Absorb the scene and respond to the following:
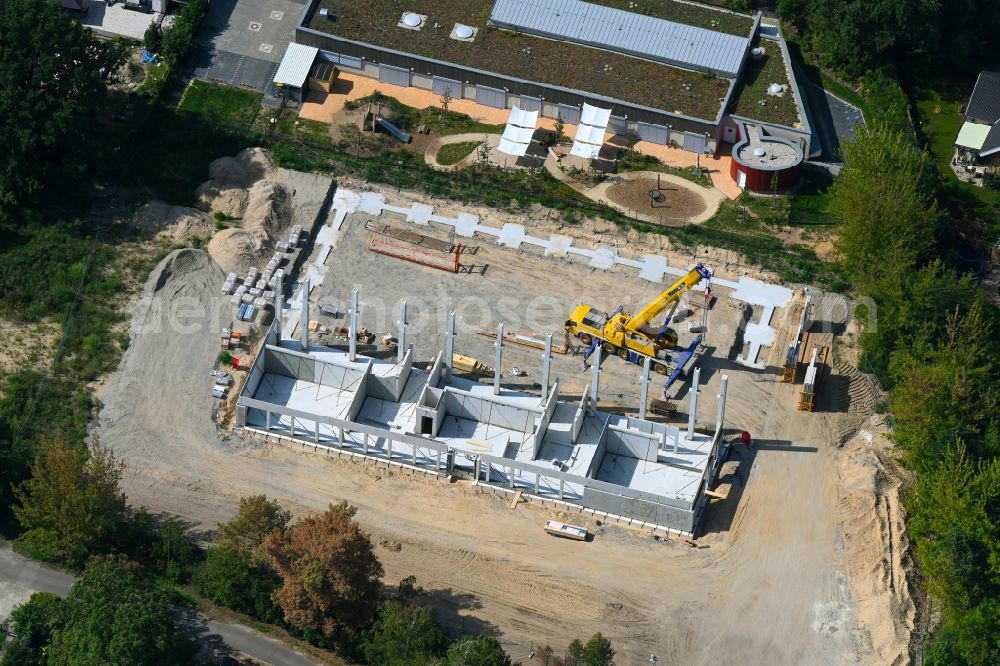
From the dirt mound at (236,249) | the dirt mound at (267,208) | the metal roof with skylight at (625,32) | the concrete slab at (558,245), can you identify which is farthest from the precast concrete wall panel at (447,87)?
the dirt mound at (236,249)

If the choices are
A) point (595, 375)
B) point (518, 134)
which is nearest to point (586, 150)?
point (518, 134)

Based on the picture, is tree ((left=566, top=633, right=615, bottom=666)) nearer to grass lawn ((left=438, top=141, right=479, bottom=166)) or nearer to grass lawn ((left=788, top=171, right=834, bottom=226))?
grass lawn ((left=788, top=171, right=834, bottom=226))

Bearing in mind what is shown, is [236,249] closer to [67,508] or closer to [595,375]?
[67,508]

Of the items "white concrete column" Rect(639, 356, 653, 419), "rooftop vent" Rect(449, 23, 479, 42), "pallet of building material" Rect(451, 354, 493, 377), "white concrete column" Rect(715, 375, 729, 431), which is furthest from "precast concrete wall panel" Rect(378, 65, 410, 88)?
"white concrete column" Rect(715, 375, 729, 431)

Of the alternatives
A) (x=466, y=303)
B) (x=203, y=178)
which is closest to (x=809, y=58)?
(x=466, y=303)

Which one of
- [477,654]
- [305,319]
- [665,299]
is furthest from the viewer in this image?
Answer: [665,299]

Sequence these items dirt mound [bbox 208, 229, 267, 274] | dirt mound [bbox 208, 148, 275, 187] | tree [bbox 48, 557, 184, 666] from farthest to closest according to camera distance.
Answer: dirt mound [bbox 208, 148, 275, 187] → dirt mound [bbox 208, 229, 267, 274] → tree [bbox 48, 557, 184, 666]

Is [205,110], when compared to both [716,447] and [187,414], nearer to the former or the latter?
[187,414]
